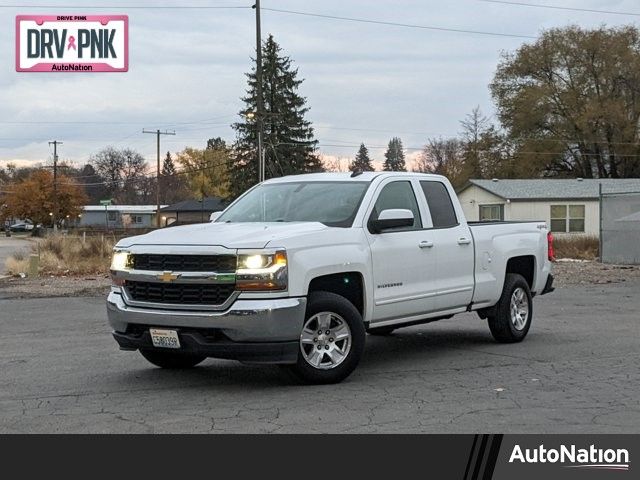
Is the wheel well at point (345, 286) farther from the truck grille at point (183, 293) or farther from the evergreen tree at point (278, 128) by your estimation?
the evergreen tree at point (278, 128)

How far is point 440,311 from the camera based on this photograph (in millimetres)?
9273

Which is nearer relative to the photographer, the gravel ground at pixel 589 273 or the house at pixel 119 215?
the gravel ground at pixel 589 273

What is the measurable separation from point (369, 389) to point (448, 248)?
7.64 ft

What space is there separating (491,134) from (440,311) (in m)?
61.2

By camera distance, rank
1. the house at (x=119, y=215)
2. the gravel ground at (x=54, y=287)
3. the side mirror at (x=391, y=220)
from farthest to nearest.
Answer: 1. the house at (x=119, y=215)
2. the gravel ground at (x=54, y=287)
3. the side mirror at (x=391, y=220)

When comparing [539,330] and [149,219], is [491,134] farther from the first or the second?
[149,219]

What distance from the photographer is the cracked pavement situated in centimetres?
632

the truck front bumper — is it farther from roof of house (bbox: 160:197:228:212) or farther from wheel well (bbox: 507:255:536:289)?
roof of house (bbox: 160:197:228:212)

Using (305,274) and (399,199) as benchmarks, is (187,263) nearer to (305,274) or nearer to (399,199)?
(305,274)

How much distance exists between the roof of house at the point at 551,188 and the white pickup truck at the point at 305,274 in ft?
123

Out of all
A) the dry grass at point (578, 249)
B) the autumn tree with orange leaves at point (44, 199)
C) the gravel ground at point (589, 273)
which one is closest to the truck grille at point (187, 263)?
the gravel ground at point (589, 273)

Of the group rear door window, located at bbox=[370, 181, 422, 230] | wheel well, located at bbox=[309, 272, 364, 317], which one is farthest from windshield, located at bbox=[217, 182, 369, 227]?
wheel well, located at bbox=[309, 272, 364, 317]

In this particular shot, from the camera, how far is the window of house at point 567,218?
45188 mm

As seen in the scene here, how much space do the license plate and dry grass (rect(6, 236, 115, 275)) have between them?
54.8ft
